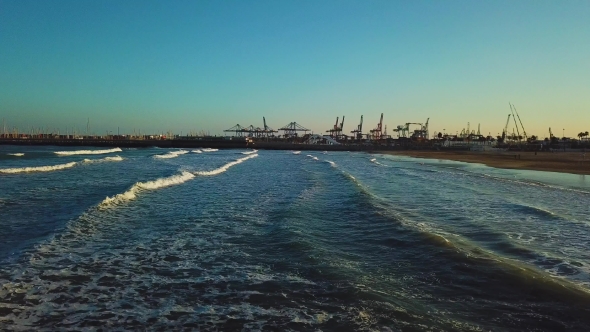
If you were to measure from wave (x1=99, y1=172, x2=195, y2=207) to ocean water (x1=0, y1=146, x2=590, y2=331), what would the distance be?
0.28m

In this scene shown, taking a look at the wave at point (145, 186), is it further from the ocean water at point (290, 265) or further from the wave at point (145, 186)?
the ocean water at point (290, 265)

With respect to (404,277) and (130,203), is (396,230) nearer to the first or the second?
(404,277)

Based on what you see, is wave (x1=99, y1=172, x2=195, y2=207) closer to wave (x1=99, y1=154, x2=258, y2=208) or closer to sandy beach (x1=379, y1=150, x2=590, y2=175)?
wave (x1=99, y1=154, x2=258, y2=208)

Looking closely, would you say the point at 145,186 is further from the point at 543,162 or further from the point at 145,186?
the point at 543,162

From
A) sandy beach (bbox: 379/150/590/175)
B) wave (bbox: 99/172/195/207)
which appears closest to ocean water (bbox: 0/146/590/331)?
wave (bbox: 99/172/195/207)

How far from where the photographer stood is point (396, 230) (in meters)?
11.9

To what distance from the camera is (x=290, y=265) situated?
8539mm

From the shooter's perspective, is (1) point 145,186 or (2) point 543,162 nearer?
(1) point 145,186

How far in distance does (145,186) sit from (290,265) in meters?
14.9

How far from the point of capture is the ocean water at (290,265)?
6.01 metres

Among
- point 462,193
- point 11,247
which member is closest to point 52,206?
point 11,247

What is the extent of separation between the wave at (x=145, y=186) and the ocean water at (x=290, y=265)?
28 cm

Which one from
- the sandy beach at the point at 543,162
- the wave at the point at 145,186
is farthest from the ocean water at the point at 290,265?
the sandy beach at the point at 543,162

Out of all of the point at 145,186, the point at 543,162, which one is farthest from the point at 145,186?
the point at 543,162
